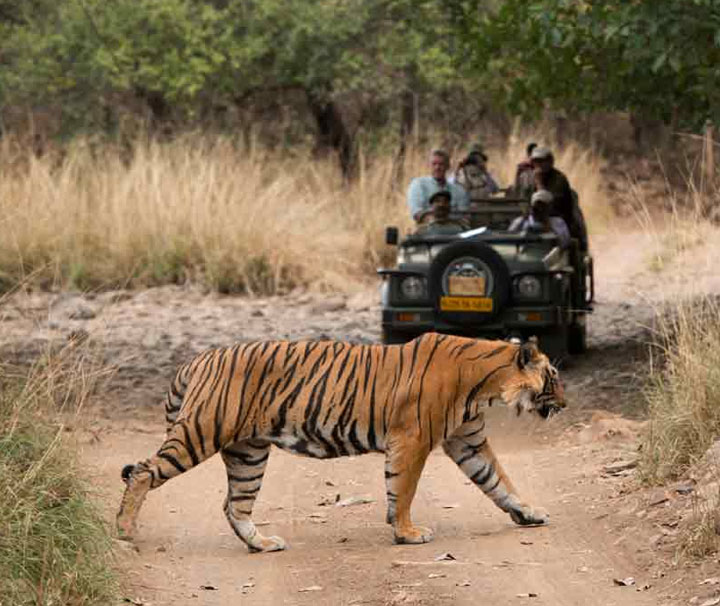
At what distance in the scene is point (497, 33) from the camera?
12.4 m

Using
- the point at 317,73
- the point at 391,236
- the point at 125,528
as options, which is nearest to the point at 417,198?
the point at 391,236

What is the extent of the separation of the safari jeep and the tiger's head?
413cm

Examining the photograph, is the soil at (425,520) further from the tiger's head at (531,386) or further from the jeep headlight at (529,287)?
the jeep headlight at (529,287)

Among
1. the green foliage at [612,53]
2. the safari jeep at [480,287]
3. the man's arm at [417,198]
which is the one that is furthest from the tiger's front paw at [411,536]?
the man's arm at [417,198]

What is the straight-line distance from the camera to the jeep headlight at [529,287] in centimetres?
1189

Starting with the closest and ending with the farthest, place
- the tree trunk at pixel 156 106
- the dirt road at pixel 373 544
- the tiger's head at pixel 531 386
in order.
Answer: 1. the dirt road at pixel 373 544
2. the tiger's head at pixel 531 386
3. the tree trunk at pixel 156 106

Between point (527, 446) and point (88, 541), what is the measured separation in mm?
4580

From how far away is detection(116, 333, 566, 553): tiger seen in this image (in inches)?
286

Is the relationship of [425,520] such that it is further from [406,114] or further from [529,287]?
[406,114]

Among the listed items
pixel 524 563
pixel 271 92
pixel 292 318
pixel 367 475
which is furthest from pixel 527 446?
pixel 271 92

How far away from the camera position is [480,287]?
11703 mm

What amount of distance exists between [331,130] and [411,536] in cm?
1943

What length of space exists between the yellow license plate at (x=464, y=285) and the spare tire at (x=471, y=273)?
15 millimetres

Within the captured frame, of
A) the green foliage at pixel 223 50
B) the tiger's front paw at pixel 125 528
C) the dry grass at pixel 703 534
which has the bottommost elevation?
the tiger's front paw at pixel 125 528
